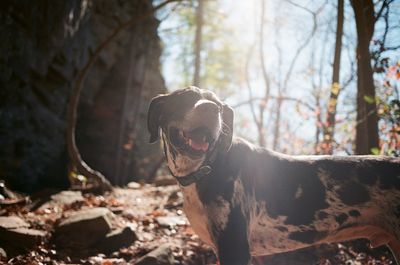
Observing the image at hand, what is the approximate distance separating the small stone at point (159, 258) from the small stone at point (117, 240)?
94 cm

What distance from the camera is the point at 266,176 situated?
331 cm

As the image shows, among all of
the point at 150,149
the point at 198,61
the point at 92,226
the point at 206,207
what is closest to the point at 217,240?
the point at 206,207

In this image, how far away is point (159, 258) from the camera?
408 cm

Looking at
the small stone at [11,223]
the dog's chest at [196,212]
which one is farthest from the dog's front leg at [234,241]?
the small stone at [11,223]

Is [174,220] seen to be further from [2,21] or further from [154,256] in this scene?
[2,21]

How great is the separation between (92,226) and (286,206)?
3.20 metres

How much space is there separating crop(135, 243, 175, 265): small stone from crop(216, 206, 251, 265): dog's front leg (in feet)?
4.53

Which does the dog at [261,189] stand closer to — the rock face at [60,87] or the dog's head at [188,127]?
the dog's head at [188,127]

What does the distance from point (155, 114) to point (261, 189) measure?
1366 millimetres

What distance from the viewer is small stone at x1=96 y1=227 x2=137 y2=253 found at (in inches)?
191

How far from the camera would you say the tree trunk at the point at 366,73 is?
17.1 feet

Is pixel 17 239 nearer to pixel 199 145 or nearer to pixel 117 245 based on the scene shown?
pixel 117 245

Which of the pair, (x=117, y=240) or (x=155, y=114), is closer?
(x=155, y=114)

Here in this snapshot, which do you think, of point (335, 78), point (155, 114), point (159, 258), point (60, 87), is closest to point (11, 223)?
point (159, 258)
